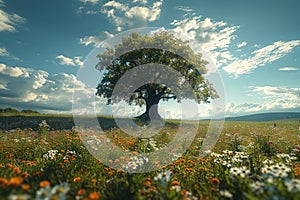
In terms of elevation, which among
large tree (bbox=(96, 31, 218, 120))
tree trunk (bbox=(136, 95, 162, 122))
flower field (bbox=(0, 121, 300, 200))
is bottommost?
flower field (bbox=(0, 121, 300, 200))

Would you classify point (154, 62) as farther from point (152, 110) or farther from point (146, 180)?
A: point (146, 180)

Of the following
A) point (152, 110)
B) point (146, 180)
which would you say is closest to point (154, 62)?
point (152, 110)

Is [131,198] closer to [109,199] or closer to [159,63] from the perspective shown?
[109,199]

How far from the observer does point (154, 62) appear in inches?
960

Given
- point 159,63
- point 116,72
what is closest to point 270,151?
point 159,63

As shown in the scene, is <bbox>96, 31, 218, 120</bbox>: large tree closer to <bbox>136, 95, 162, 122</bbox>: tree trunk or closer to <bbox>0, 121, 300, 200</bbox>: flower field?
<bbox>136, 95, 162, 122</bbox>: tree trunk

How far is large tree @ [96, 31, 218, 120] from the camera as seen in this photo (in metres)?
24.3

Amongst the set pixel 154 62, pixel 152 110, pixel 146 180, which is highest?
pixel 154 62

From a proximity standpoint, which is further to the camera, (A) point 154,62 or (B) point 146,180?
(A) point 154,62

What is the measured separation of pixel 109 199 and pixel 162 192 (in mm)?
860

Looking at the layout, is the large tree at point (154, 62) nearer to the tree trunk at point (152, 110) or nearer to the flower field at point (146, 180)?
the tree trunk at point (152, 110)

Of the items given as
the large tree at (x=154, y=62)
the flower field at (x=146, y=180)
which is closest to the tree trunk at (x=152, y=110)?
the large tree at (x=154, y=62)

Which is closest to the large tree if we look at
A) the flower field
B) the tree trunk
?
the tree trunk

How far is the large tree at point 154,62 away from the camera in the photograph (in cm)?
2430
